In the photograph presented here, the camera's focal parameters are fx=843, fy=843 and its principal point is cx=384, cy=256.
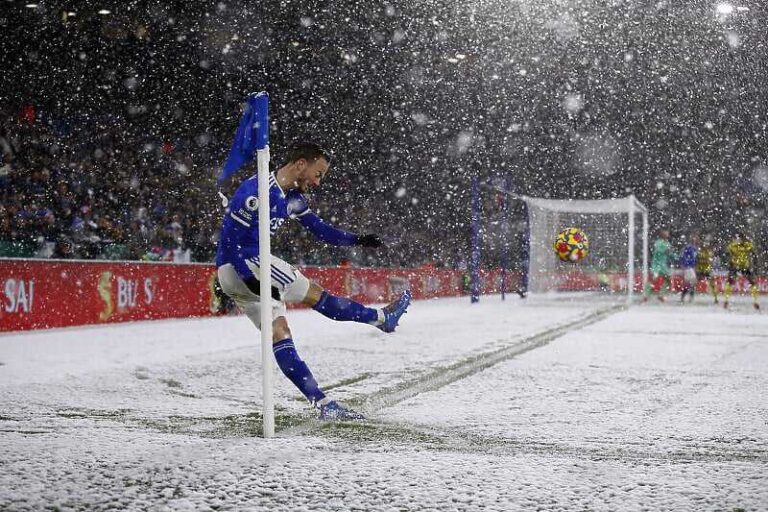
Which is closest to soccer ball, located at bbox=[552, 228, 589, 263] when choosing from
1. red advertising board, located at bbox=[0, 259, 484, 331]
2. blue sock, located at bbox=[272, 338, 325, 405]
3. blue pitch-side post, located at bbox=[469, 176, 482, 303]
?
blue pitch-side post, located at bbox=[469, 176, 482, 303]

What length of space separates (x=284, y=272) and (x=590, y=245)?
2331cm

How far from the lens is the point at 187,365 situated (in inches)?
300

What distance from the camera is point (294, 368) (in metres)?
4.58

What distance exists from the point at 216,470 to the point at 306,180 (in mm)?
1927

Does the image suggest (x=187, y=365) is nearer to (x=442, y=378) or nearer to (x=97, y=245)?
(x=442, y=378)

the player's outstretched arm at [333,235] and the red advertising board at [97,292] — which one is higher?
the player's outstretched arm at [333,235]

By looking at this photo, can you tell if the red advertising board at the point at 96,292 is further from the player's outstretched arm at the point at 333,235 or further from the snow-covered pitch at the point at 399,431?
the player's outstretched arm at the point at 333,235

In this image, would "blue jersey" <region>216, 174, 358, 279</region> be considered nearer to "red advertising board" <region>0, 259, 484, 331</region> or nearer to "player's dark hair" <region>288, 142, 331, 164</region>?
"player's dark hair" <region>288, 142, 331, 164</region>

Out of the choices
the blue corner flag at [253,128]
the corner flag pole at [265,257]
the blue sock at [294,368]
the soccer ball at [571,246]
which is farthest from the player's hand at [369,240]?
the soccer ball at [571,246]

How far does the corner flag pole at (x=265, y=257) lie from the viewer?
164 inches

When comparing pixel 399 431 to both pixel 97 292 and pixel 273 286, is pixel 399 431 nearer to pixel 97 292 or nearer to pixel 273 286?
pixel 273 286

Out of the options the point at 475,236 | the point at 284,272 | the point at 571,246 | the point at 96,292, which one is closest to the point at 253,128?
the point at 284,272

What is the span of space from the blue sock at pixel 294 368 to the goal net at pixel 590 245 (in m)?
18.5

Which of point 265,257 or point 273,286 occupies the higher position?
point 265,257
